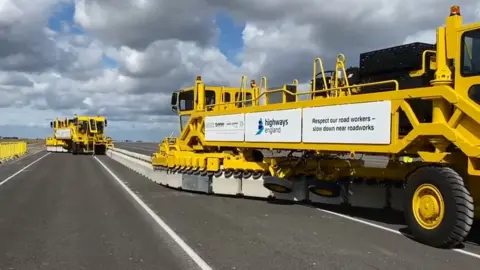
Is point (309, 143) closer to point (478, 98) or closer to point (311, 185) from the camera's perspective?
point (311, 185)

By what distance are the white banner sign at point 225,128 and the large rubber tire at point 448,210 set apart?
6.37m

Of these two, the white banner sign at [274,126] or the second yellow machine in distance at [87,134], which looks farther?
the second yellow machine in distance at [87,134]

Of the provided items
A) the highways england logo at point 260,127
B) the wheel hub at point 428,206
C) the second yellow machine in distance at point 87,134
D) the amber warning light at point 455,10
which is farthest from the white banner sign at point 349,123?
the second yellow machine in distance at point 87,134

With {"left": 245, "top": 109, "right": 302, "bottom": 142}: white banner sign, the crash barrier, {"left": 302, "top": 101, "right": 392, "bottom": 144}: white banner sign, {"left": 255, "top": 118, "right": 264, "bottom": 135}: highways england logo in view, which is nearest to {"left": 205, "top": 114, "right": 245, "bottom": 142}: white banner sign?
{"left": 245, "top": 109, "right": 302, "bottom": 142}: white banner sign

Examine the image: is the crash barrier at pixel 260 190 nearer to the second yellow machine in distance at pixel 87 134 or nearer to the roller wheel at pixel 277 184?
the roller wheel at pixel 277 184

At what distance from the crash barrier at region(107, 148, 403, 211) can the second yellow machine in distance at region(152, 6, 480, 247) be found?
0.20m

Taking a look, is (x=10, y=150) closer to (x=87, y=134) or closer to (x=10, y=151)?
(x=10, y=151)

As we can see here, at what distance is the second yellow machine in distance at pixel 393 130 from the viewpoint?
7.80 metres

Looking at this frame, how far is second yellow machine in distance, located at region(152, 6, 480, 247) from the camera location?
7.80m

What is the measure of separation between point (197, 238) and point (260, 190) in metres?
5.36

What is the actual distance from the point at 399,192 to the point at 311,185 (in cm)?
245

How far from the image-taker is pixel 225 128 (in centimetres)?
1475

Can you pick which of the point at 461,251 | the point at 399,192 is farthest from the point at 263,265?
the point at 399,192

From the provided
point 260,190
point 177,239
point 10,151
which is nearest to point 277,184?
point 260,190
